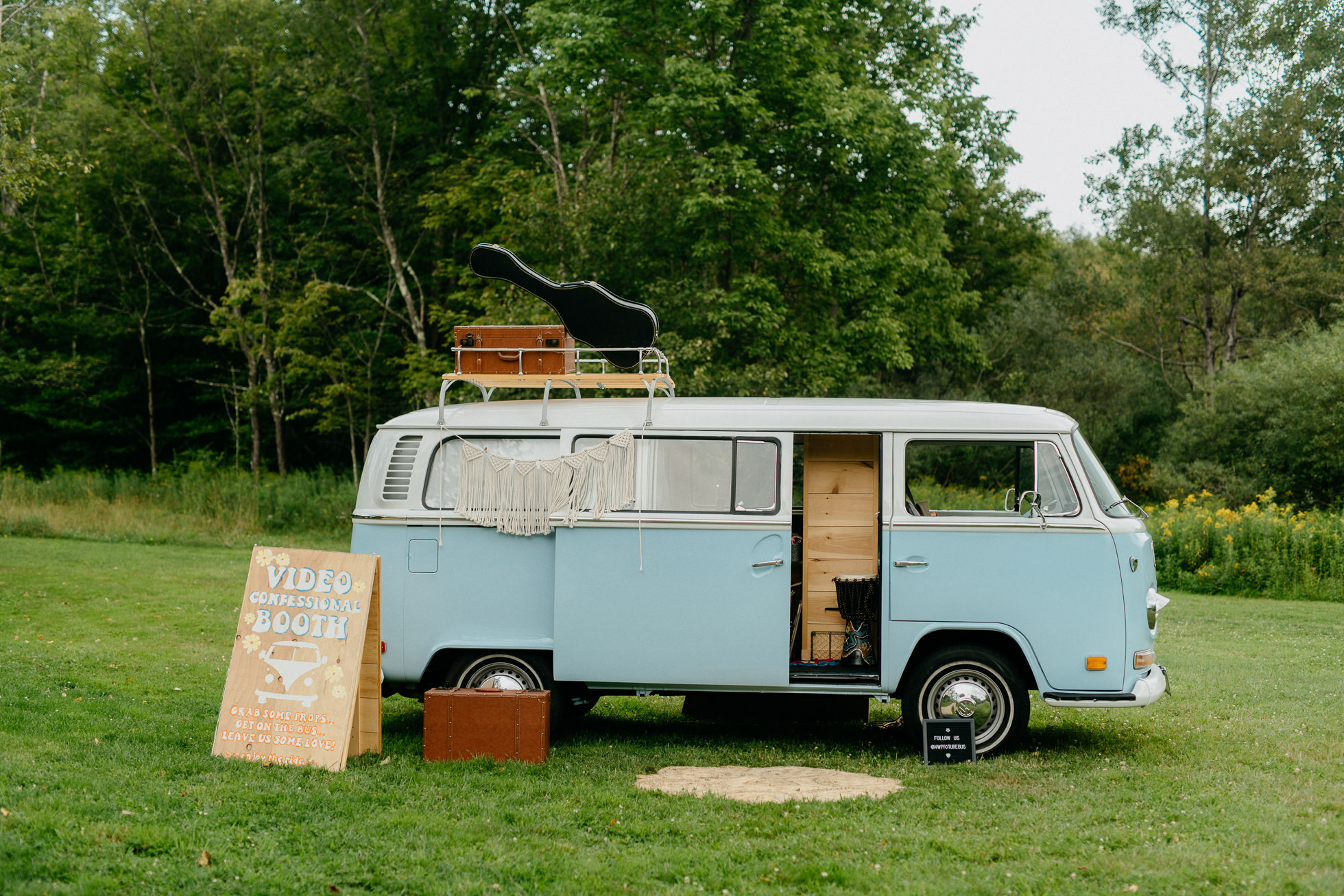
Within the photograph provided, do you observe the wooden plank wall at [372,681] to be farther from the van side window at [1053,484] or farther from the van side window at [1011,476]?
the van side window at [1053,484]

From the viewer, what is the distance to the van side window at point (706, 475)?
7.96 meters

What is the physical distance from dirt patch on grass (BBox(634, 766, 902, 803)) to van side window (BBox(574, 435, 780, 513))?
5.73ft

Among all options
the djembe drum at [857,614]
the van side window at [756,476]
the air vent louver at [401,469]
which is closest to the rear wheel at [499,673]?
the air vent louver at [401,469]

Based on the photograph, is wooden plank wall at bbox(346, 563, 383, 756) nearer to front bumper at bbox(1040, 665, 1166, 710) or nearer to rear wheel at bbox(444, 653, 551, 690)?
rear wheel at bbox(444, 653, 551, 690)

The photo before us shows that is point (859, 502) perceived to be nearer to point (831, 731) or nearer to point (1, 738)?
point (831, 731)

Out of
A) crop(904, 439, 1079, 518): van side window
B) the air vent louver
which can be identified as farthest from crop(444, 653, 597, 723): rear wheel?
crop(904, 439, 1079, 518): van side window

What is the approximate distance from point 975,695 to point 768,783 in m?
1.65

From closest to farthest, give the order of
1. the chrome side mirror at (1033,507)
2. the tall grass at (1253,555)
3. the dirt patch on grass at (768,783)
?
the dirt patch on grass at (768,783) < the chrome side mirror at (1033,507) < the tall grass at (1253,555)

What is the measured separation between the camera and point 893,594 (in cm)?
782

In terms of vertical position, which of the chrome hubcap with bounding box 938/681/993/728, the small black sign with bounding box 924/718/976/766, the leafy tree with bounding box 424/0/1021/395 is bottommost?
the small black sign with bounding box 924/718/976/766

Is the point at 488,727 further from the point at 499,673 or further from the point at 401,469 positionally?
the point at 401,469

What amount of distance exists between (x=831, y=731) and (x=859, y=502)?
6.32ft

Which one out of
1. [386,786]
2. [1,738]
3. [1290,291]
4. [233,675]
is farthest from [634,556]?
[1290,291]

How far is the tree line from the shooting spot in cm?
2441
